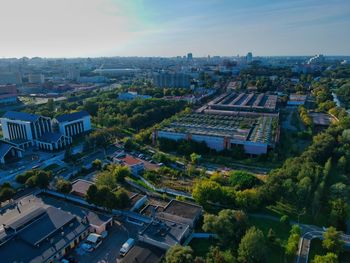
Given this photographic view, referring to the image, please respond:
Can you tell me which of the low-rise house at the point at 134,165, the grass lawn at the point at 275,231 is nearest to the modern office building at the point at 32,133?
the low-rise house at the point at 134,165

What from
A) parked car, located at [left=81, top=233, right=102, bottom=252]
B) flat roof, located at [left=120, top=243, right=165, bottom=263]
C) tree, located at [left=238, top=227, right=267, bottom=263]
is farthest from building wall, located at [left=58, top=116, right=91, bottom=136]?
tree, located at [left=238, top=227, right=267, bottom=263]

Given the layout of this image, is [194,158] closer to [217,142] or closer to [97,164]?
[217,142]

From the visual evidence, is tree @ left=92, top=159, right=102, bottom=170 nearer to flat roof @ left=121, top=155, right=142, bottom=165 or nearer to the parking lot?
flat roof @ left=121, top=155, right=142, bottom=165

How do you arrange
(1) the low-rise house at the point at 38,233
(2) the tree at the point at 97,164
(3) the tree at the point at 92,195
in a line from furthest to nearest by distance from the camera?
(2) the tree at the point at 97,164 → (3) the tree at the point at 92,195 → (1) the low-rise house at the point at 38,233

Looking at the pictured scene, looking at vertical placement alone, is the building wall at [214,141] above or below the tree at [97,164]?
above

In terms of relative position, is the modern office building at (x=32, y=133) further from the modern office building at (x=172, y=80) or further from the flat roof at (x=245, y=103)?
the modern office building at (x=172, y=80)

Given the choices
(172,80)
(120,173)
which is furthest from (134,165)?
(172,80)
